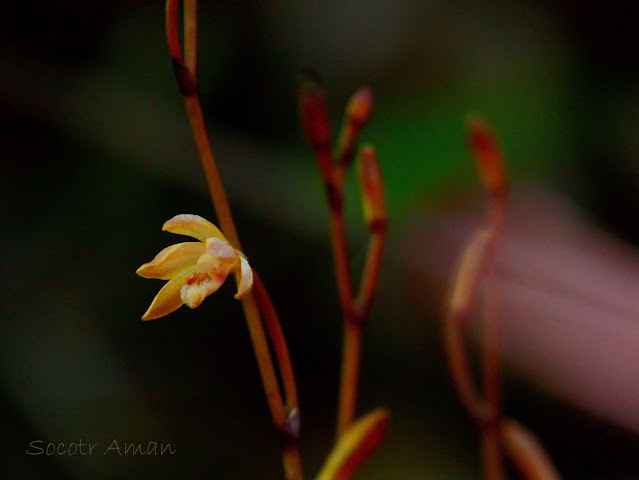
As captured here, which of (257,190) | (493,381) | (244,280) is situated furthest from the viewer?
(257,190)

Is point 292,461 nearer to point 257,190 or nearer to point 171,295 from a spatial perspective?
point 171,295

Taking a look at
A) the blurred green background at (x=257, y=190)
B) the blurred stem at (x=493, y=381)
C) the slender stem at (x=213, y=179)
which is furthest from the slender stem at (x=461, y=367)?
the blurred green background at (x=257, y=190)

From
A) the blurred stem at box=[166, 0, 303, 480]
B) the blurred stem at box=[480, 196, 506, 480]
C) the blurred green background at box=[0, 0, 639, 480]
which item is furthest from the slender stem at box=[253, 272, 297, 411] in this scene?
the blurred green background at box=[0, 0, 639, 480]

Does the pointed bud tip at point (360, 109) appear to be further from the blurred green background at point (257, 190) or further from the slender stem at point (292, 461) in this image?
the blurred green background at point (257, 190)

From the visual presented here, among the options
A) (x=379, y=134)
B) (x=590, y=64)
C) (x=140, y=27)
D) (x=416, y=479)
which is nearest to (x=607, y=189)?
(x=590, y=64)

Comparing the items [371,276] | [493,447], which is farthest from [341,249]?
[493,447]

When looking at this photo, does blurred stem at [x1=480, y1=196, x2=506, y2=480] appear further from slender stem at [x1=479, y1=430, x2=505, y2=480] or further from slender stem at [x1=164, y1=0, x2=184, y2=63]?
slender stem at [x1=164, y1=0, x2=184, y2=63]
